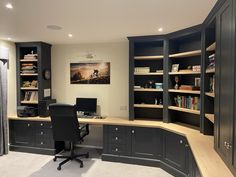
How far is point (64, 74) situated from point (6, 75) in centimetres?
124

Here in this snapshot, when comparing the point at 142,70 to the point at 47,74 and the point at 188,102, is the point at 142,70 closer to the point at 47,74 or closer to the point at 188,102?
the point at 188,102

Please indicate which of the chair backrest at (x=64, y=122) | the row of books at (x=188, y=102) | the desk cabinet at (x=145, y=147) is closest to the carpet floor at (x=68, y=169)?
the desk cabinet at (x=145, y=147)

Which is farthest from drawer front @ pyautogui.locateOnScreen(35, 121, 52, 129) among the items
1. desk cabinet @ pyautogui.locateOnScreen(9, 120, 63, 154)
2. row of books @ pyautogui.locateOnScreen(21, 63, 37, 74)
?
row of books @ pyautogui.locateOnScreen(21, 63, 37, 74)

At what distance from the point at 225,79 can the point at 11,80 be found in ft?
14.4

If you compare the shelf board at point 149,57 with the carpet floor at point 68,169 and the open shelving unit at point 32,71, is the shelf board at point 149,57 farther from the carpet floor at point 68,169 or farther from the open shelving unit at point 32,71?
the open shelving unit at point 32,71

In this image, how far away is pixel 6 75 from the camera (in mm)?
4086

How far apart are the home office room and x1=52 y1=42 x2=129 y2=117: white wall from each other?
23 millimetres

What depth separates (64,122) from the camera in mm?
3447

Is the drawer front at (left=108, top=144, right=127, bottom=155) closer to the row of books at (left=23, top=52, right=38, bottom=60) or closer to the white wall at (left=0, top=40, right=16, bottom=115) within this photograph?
the white wall at (left=0, top=40, right=16, bottom=115)

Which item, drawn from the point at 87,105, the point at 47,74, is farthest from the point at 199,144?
the point at 47,74

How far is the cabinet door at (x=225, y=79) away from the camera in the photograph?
1.60 metres

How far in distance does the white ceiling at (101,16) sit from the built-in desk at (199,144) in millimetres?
1655

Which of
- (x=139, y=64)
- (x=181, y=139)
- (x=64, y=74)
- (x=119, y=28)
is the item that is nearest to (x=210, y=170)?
(x=181, y=139)

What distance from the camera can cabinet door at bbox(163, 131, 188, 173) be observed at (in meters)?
2.95
